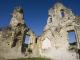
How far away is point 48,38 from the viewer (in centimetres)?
2352

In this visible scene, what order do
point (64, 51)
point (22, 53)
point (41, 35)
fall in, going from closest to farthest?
point (64, 51) → point (22, 53) → point (41, 35)

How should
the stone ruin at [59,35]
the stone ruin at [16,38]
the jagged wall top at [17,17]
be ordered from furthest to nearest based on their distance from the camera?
the jagged wall top at [17,17], the stone ruin at [16,38], the stone ruin at [59,35]

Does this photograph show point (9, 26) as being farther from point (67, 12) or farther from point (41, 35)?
point (67, 12)

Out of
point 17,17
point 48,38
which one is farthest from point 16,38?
point 48,38

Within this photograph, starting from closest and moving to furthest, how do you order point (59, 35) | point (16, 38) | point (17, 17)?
point (59, 35) → point (16, 38) → point (17, 17)

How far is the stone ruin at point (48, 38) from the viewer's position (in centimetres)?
2078

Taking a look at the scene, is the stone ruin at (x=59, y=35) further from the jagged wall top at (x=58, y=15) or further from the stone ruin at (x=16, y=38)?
the stone ruin at (x=16, y=38)

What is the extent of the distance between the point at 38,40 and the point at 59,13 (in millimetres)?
5386

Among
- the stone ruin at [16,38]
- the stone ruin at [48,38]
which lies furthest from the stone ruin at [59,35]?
the stone ruin at [16,38]

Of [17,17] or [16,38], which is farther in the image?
[17,17]

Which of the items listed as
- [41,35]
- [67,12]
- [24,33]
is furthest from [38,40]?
[67,12]

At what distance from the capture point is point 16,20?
24328mm

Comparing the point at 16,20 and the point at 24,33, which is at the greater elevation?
the point at 16,20

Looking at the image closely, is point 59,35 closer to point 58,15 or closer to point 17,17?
point 58,15
